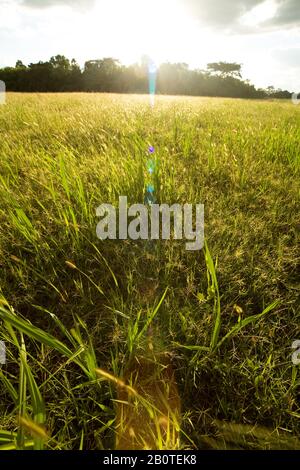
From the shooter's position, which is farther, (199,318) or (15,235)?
(15,235)

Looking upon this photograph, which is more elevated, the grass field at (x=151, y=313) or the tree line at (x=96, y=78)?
the tree line at (x=96, y=78)

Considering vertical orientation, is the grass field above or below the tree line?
below

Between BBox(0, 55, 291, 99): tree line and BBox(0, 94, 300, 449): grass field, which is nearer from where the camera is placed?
BBox(0, 94, 300, 449): grass field

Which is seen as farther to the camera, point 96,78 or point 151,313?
point 96,78

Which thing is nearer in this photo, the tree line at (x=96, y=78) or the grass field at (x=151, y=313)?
the grass field at (x=151, y=313)

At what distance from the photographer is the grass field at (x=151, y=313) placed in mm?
954

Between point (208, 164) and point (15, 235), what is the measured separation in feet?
4.51

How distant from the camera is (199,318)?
120 centimetres

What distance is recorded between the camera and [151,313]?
1.17 m

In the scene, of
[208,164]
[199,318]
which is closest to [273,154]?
[208,164]

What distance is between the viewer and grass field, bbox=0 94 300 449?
954mm

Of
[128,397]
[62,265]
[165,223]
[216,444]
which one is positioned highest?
[165,223]

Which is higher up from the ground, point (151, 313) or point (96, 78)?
point (96, 78)
